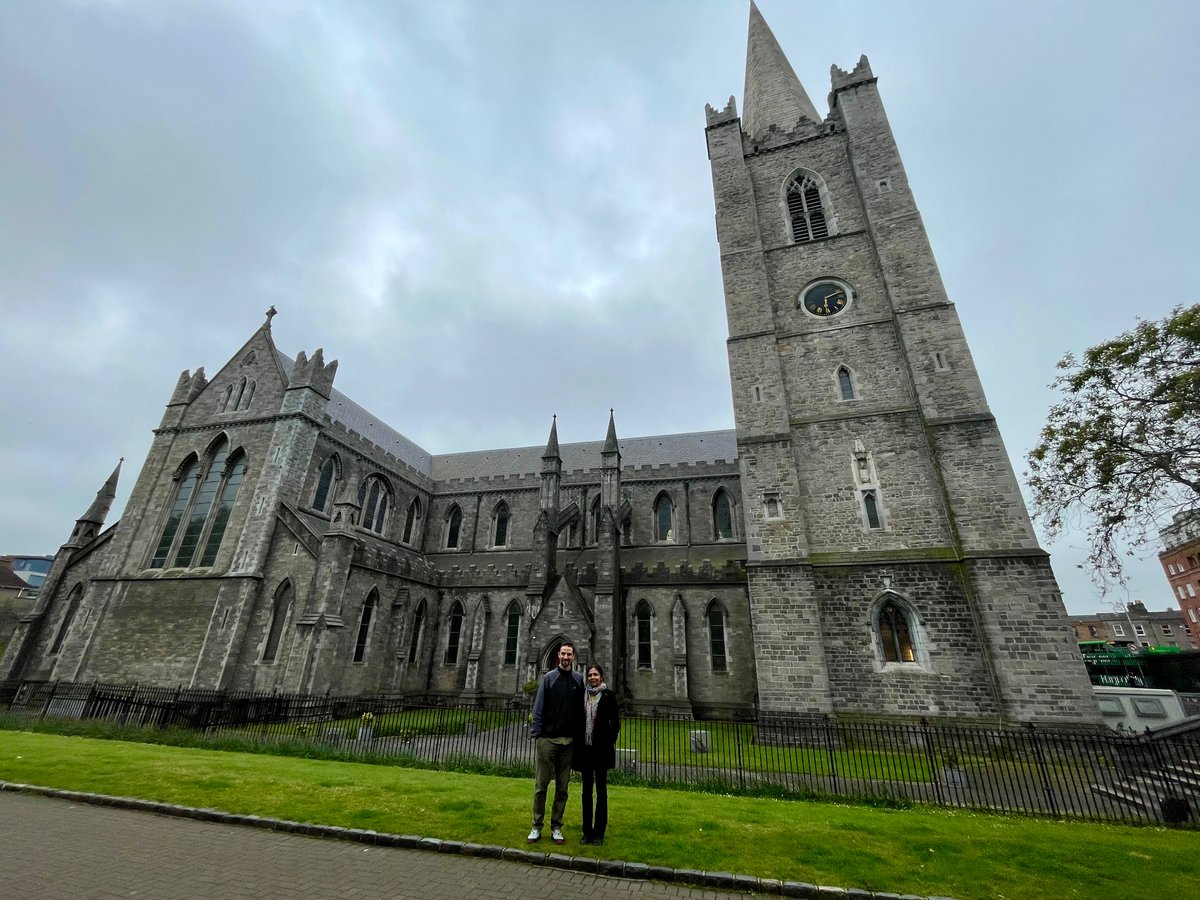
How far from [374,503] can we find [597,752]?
24.5 m

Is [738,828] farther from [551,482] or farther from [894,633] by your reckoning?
[551,482]

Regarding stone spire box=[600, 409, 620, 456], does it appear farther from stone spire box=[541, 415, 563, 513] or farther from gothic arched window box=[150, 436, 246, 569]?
gothic arched window box=[150, 436, 246, 569]

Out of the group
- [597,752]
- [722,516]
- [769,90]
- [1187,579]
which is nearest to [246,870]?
[597,752]

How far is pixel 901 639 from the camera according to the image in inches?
604

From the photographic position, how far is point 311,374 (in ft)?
75.5

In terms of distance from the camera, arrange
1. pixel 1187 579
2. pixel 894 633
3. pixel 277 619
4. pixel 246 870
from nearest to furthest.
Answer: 1. pixel 246 870
2. pixel 894 633
3. pixel 277 619
4. pixel 1187 579

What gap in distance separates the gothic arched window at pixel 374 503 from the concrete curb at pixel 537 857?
19656 mm

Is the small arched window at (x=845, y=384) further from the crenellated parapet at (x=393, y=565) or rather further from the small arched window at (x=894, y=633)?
the crenellated parapet at (x=393, y=565)

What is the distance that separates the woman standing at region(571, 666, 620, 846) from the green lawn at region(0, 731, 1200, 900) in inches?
9.3

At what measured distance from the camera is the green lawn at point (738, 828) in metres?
5.57

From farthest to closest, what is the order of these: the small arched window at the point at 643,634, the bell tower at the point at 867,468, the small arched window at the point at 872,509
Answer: the small arched window at the point at 643,634, the small arched window at the point at 872,509, the bell tower at the point at 867,468

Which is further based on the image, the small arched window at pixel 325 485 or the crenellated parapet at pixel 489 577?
the crenellated parapet at pixel 489 577

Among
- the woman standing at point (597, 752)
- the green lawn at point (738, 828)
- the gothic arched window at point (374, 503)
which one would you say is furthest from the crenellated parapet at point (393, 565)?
the woman standing at point (597, 752)

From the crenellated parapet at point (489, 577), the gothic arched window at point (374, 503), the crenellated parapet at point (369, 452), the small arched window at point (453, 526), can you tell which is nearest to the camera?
the crenellated parapet at point (369, 452)
